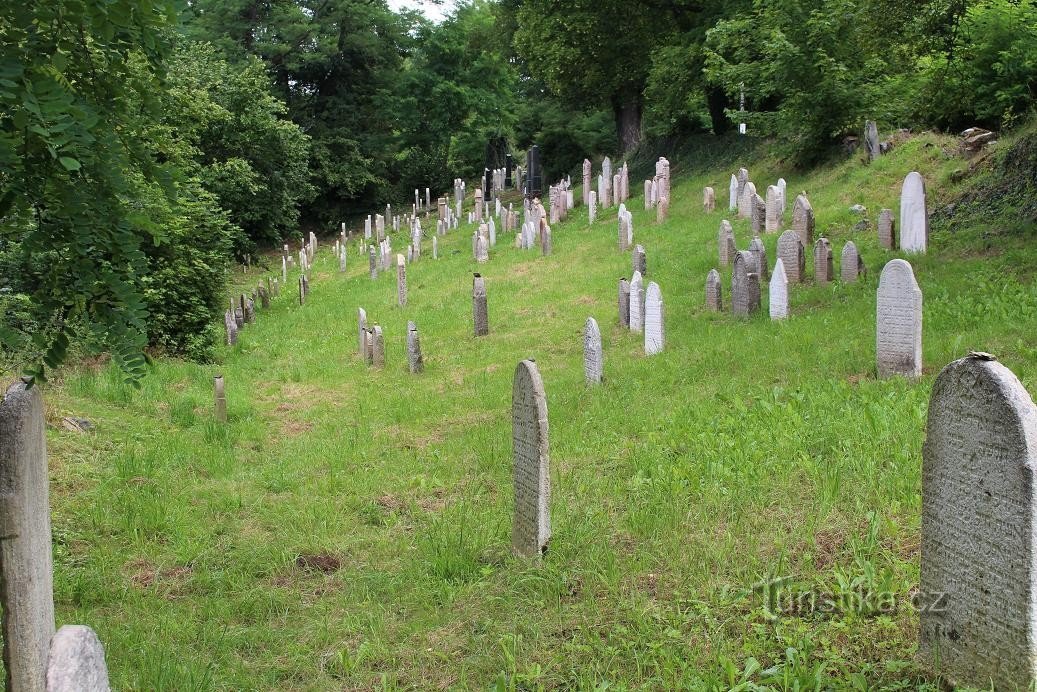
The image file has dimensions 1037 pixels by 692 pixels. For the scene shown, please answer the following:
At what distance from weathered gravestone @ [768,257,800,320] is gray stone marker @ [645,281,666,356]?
4.35ft

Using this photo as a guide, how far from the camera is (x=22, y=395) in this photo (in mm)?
4012

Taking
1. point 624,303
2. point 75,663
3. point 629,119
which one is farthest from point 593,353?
point 629,119

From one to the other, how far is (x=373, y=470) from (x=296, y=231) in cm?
2937

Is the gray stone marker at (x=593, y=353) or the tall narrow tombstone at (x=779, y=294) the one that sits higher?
the tall narrow tombstone at (x=779, y=294)

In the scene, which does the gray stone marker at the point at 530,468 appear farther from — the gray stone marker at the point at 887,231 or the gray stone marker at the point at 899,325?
the gray stone marker at the point at 887,231

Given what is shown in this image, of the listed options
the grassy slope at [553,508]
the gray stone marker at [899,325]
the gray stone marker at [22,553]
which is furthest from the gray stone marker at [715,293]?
the gray stone marker at [22,553]

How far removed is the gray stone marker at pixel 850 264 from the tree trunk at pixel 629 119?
23125mm

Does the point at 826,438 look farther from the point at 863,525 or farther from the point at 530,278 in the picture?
the point at 530,278

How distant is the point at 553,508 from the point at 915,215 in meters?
8.71

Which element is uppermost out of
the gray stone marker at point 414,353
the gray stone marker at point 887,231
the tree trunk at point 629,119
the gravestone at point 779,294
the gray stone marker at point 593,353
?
the tree trunk at point 629,119

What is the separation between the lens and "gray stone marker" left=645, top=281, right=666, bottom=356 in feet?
35.7

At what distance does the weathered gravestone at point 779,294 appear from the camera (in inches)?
421

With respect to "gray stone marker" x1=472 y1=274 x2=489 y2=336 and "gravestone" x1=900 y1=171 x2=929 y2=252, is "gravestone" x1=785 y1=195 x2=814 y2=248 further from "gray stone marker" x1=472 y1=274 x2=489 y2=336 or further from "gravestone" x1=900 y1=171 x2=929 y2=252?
"gray stone marker" x1=472 y1=274 x2=489 y2=336

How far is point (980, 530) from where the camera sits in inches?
136
